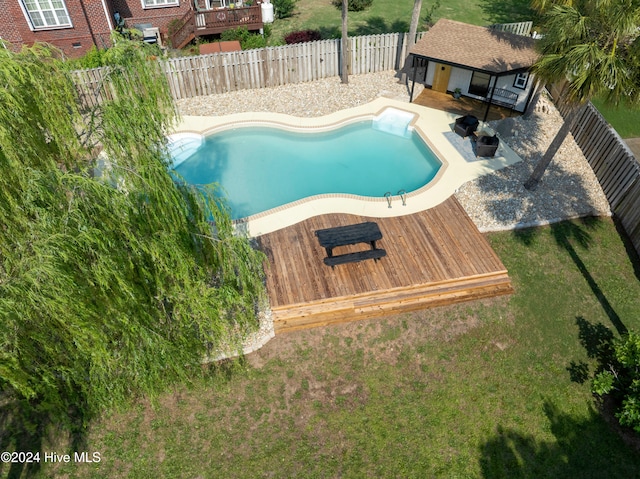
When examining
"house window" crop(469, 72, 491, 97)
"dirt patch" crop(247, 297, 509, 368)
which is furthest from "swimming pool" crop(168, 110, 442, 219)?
"dirt patch" crop(247, 297, 509, 368)

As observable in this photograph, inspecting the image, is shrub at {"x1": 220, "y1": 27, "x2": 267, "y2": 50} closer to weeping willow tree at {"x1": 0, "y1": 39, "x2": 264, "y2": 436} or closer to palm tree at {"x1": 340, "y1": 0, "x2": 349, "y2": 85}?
palm tree at {"x1": 340, "y1": 0, "x2": 349, "y2": 85}

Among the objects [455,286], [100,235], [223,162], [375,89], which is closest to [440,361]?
[455,286]

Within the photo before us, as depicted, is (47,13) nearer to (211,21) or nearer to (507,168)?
(211,21)

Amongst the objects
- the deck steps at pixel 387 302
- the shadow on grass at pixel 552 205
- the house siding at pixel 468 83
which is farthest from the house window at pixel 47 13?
the shadow on grass at pixel 552 205

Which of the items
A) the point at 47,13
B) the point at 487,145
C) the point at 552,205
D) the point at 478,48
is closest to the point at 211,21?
the point at 47,13

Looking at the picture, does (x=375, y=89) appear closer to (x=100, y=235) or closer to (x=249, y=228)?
(x=249, y=228)

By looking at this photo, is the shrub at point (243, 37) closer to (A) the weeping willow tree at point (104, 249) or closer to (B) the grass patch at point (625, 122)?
(A) the weeping willow tree at point (104, 249)
